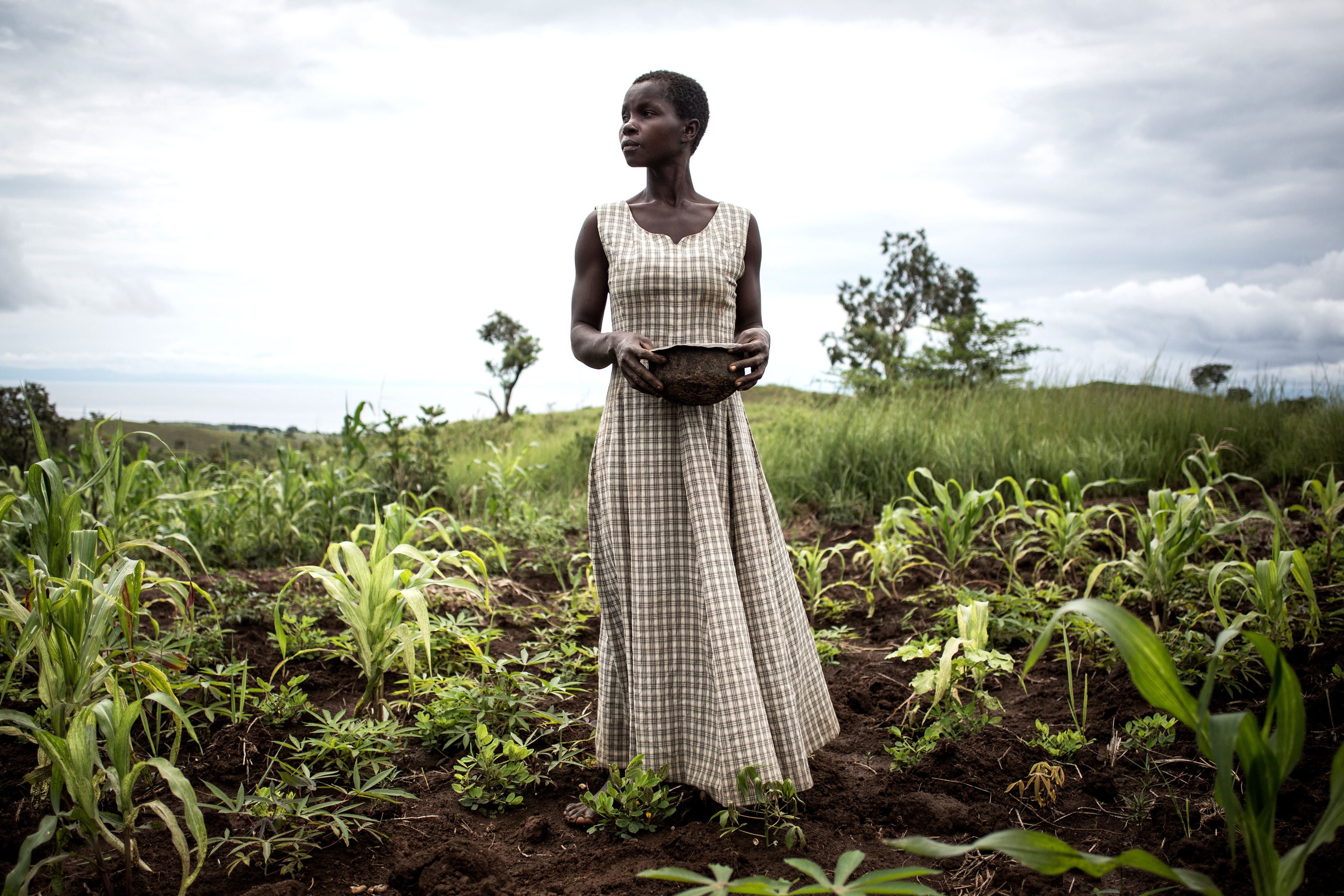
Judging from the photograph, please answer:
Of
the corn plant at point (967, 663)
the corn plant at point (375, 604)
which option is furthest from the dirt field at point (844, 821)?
the corn plant at point (375, 604)

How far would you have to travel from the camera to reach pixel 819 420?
695cm

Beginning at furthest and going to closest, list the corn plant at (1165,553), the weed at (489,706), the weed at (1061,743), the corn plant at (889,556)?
1. the corn plant at (889,556)
2. the corn plant at (1165,553)
3. the weed at (489,706)
4. the weed at (1061,743)

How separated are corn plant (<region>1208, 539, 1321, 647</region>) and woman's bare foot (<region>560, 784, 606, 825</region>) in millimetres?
2004

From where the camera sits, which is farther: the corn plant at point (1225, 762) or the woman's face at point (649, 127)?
the woman's face at point (649, 127)

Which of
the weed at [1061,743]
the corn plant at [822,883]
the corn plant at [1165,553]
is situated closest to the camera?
the corn plant at [822,883]

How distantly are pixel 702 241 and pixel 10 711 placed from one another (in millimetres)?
1971

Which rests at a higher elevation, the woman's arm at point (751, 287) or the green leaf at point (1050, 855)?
the woman's arm at point (751, 287)

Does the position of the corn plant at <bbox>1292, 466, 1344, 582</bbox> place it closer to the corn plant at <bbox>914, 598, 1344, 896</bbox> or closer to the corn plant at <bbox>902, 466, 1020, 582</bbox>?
the corn plant at <bbox>902, 466, 1020, 582</bbox>

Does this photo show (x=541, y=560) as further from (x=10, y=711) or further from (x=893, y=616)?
(x=10, y=711)

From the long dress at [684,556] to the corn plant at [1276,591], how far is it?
1.50 meters

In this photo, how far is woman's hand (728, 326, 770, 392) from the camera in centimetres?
208

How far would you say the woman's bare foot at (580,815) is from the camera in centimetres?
215

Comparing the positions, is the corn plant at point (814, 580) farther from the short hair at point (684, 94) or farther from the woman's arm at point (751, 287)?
the short hair at point (684, 94)

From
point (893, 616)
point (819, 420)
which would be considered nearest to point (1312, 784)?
point (893, 616)
